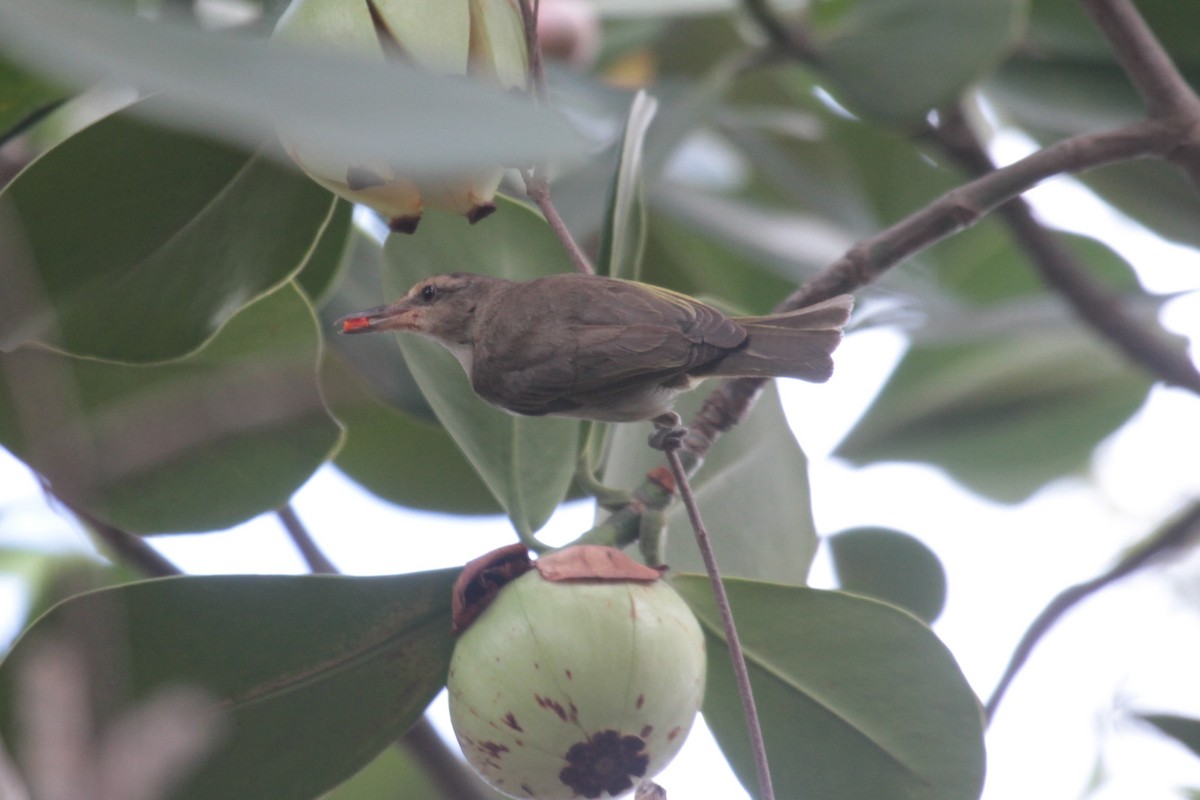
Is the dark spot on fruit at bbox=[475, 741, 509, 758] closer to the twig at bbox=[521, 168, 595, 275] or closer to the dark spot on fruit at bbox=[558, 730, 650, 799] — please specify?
the dark spot on fruit at bbox=[558, 730, 650, 799]

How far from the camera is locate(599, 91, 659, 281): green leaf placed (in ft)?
4.44

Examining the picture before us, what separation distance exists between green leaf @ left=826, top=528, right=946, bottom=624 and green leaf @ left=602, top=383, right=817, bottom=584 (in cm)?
27

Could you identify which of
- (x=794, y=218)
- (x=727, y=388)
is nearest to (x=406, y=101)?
(x=727, y=388)

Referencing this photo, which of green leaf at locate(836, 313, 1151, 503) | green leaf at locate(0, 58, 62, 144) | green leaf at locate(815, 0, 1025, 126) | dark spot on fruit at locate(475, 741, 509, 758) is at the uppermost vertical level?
green leaf at locate(815, 0, 1025, 126)

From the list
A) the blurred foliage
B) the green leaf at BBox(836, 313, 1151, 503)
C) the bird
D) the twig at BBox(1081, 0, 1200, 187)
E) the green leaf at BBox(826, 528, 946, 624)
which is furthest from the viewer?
the green leaf at BBox(836, 313, 1151, 503)

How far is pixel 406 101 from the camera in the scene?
0.49m

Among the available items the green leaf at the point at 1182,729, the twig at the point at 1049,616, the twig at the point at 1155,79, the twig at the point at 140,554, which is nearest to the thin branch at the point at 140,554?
the twig at the point at 140,554

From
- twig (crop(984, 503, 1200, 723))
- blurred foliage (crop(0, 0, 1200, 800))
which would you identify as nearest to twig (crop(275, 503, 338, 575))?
blurred foliage (crop(0, 0, 1200, 800))

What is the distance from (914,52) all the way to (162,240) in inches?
48.1

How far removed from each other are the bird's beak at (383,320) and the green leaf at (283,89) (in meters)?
1.02

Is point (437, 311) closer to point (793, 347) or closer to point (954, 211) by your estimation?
point (793, 347)

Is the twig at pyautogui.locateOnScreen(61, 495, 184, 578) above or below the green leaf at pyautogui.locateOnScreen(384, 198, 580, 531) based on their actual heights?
below

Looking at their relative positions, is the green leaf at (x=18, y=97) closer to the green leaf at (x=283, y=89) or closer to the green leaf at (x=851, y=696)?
the green leaf at (x=851, y=696)

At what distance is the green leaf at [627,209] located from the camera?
4.44 ft
